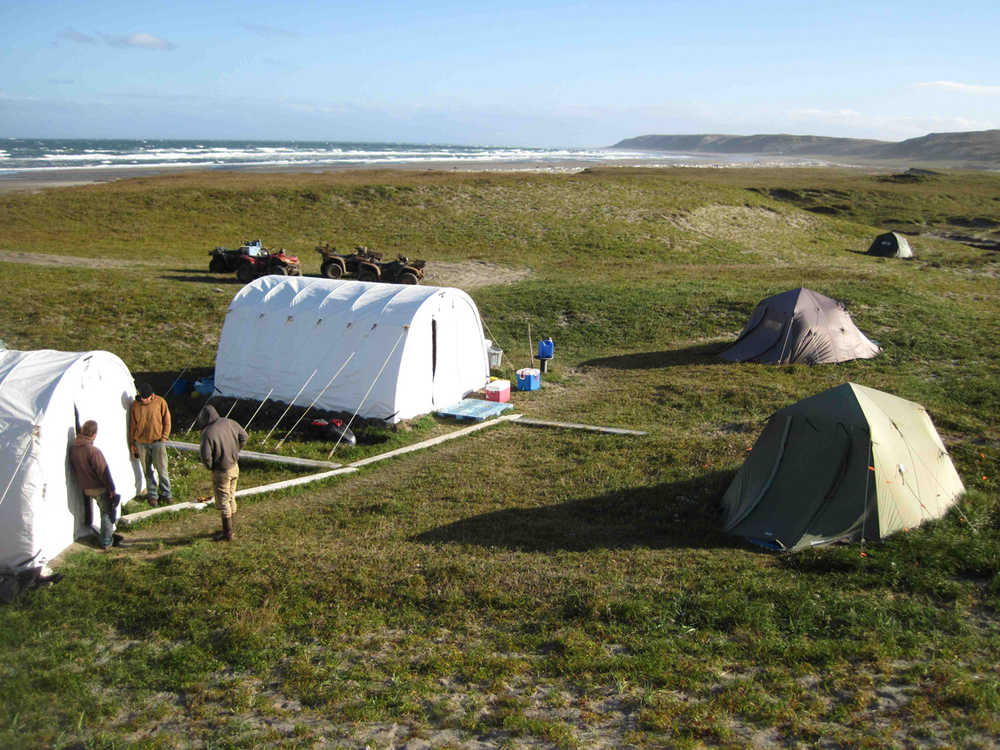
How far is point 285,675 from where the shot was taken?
657cm

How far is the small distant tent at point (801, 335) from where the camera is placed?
1820 cm

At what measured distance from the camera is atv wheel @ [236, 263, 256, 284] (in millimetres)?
26141

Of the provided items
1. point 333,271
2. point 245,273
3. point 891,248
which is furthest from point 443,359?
point 891,248

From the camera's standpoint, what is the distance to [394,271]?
26484mm

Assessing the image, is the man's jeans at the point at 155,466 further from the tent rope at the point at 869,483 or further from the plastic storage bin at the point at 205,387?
the tent rope at the point at 869,483

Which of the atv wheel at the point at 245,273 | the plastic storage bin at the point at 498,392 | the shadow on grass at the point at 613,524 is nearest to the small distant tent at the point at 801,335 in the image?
the plastic storage bin at the point at 498,392

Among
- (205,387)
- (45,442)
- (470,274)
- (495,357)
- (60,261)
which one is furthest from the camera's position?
(470,274)

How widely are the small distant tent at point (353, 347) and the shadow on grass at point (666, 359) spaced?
12.6 feet

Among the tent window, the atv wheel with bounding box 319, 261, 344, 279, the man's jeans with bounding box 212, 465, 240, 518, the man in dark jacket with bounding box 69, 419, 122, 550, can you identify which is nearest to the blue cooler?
the tent window

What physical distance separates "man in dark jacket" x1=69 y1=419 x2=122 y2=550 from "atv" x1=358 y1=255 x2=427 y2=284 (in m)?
17.2

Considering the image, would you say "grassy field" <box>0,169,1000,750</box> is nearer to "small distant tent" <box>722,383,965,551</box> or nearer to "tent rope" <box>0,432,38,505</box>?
"small distant tent" <box>722,383,965,551</box>

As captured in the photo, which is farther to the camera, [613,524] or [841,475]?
[613,524]

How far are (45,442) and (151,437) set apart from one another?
1806 millimetres

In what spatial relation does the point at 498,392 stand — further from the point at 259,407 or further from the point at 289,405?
the point at 259,407
